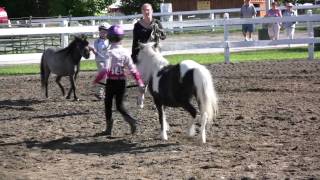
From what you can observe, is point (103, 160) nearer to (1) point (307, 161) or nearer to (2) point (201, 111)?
(2) point (201, 111)

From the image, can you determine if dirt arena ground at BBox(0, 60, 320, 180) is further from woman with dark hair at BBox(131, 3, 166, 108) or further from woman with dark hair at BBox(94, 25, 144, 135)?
woman with dark hair at BBox(131, 3, 166, 108)

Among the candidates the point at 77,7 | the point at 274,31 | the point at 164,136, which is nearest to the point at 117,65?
the point at 164,136

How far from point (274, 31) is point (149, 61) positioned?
1629 cm

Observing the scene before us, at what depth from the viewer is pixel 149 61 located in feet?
30.4

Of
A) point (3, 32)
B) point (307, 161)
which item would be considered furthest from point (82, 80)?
point (307, 161)

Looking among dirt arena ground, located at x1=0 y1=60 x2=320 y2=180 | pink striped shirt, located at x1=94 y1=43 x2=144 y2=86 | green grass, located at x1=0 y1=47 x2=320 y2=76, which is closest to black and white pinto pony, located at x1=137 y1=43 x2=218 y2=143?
pink striped shirt, located at x1=94 y1=43 x2=144 y2=86

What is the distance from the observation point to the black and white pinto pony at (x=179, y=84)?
8.38 metres

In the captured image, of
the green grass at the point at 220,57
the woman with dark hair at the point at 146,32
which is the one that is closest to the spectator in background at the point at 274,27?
the green grass at the point at 220,57

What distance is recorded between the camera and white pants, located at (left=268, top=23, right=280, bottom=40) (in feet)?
80.7

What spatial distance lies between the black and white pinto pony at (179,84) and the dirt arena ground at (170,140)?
1.45ft

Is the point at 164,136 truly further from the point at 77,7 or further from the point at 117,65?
the point at 77,7

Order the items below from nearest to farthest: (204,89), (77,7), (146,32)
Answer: (204,89), (146,32), (77,7)

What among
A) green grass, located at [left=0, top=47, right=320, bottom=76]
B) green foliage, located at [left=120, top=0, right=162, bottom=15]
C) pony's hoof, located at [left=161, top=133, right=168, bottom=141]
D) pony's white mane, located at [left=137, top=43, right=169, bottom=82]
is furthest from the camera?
green foliage, located at [left=120, top=0, right=162, bottom=15]

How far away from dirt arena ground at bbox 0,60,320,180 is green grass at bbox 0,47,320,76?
640 cm
